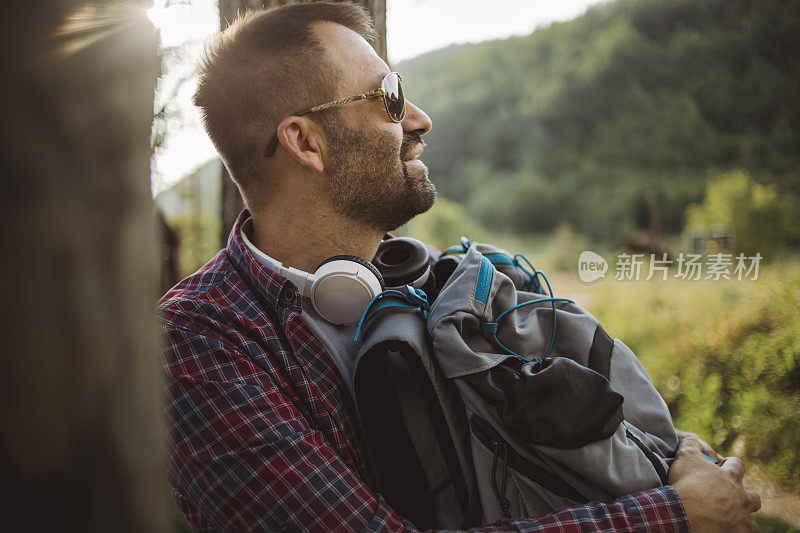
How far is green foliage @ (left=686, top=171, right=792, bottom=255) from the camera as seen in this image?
224 inches

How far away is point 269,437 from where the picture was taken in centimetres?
140

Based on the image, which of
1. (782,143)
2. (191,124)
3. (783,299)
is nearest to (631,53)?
(782,143)

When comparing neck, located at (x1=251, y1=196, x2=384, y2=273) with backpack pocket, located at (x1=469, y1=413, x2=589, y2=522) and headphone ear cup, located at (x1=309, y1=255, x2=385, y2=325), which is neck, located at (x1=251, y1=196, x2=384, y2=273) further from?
backpack pocket, located at (x1=469, y1=413, x2=589, y2=522)

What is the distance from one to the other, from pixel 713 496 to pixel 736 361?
3.48m

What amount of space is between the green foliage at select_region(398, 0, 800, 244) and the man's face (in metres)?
2.35

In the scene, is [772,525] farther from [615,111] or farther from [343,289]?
[615,111]

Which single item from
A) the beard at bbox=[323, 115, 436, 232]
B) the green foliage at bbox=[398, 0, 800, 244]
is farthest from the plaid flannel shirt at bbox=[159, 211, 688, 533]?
the green foliage at bbox=[398, 0, 800, 244]

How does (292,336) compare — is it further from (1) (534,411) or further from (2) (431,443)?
(1) (534,411)

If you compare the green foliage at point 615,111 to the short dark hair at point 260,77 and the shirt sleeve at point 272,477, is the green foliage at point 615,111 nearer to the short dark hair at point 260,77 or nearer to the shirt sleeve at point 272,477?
the short dark hair at point 260,77

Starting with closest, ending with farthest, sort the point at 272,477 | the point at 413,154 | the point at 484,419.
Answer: the point at 272,477 < the point at 484,419 < the point at 413,154

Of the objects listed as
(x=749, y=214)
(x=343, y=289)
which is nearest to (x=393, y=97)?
(x=343, y=289)

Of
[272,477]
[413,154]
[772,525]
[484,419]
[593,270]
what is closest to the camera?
[272,477]

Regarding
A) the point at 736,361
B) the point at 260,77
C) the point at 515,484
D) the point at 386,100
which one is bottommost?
the point at 736,361

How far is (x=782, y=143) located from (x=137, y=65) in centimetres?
845
